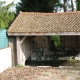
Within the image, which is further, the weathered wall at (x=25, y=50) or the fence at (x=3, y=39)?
the weathered wall at (x=25, y=50)

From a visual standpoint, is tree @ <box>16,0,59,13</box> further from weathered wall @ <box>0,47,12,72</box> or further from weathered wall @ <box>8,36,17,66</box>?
weathered wall @ <box>0,47,12,72</box>

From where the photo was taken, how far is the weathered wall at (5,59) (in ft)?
36.5

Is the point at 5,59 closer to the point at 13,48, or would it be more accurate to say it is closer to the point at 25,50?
the point at 13,48

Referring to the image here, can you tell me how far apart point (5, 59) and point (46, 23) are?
4.02 meters

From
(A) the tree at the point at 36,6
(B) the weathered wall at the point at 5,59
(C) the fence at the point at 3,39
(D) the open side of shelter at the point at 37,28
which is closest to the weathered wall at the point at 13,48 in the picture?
(D) the open side of shelter at the point at 37,28

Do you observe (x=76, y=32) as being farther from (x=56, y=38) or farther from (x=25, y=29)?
(x=56, y=38)

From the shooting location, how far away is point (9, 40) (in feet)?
42.7

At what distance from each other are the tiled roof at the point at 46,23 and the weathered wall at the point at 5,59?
54.3 inches

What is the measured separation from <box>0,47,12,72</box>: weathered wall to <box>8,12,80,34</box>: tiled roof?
1378 mm

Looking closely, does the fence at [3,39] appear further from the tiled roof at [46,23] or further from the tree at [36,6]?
the tree at [36,6]

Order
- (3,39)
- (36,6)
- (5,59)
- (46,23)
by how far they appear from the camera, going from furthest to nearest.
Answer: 1. (36,6)
2. (46,23)
3. (3,39)
4. (5,59)

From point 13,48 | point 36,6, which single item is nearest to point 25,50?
point 13,48

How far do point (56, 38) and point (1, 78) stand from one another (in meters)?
10.8

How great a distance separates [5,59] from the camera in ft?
38.8
